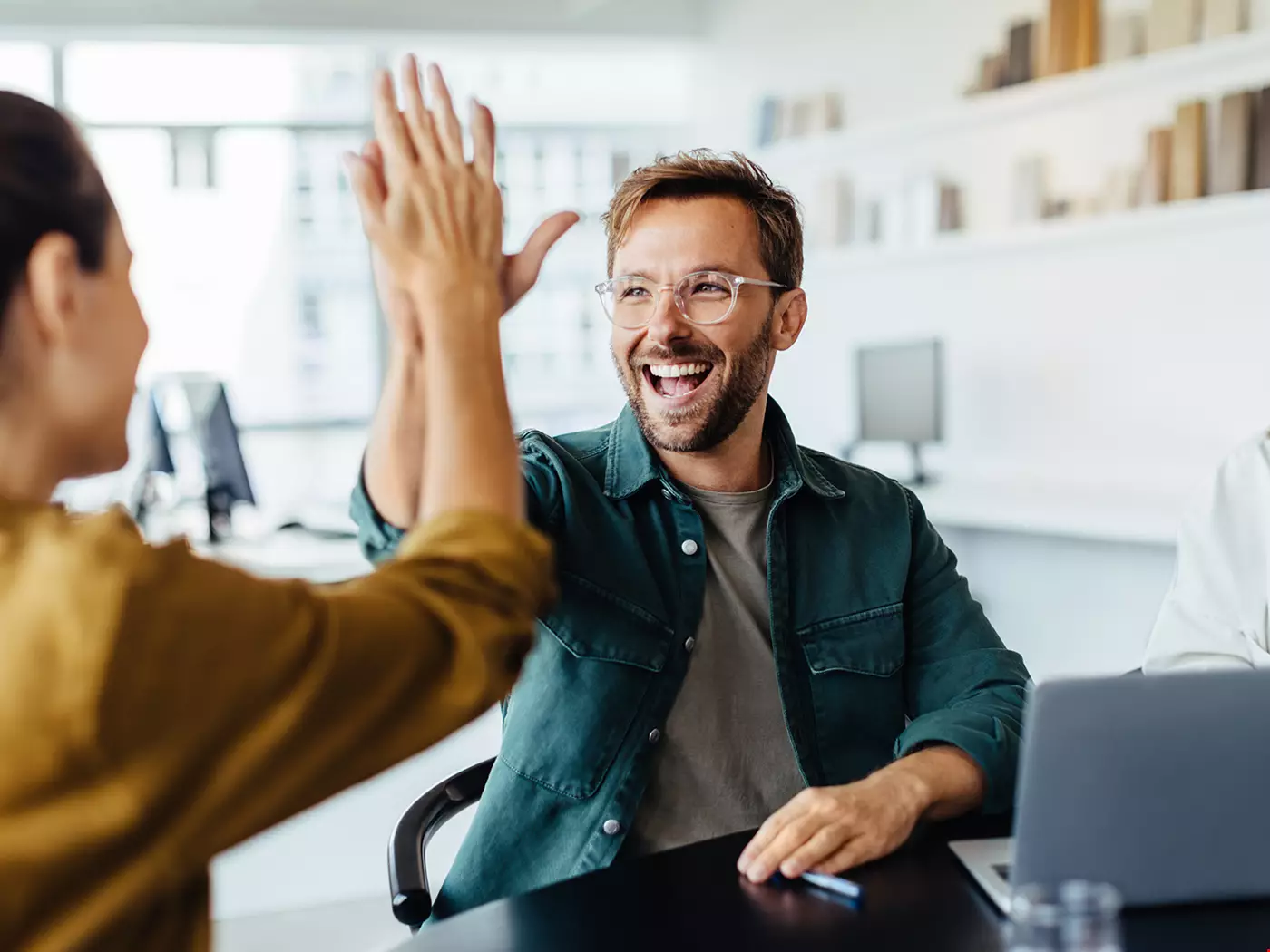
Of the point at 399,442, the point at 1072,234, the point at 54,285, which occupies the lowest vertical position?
the point at 399,442

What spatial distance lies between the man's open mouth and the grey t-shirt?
23 cm

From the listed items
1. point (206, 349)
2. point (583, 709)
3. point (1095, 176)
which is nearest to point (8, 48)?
point (206, 349)

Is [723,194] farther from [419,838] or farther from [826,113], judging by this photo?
[826,113]

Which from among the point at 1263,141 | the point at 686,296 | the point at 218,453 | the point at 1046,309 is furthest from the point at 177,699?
the point at 1046,309

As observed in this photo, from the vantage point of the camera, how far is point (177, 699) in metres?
0.72

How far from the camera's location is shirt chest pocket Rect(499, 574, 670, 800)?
1.57 m

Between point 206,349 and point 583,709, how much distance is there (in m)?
5.33

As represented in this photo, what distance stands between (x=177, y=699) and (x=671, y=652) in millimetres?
951

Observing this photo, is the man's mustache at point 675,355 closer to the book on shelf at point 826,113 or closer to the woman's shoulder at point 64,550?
the woman's shoulder at point 64,550

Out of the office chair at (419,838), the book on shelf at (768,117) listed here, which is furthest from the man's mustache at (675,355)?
the book on shelf at (768,117)

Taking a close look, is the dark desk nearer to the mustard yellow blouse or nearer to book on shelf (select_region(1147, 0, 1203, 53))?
the mustard yellow blouse

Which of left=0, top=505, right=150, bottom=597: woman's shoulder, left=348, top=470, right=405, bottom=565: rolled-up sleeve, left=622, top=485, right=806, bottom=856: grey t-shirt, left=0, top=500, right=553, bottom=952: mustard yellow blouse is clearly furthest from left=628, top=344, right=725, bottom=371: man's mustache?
left=0, top=505, right=150, bottom=597: woman's shoulder

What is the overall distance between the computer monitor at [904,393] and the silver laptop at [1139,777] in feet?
12.9

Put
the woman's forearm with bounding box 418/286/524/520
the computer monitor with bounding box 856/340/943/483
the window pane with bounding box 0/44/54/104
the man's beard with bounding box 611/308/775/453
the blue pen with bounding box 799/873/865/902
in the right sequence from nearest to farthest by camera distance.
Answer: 1. the woman's forearm with bounding box 418/286/524/520
2. the blue pen with bounding box 799/873/865/902
3. the man's beard with bounding box 611/308/775/453
4. the computer monitor with bounding box 856/340/943/483
5. the window pane with bounding box 0/44/54/104
